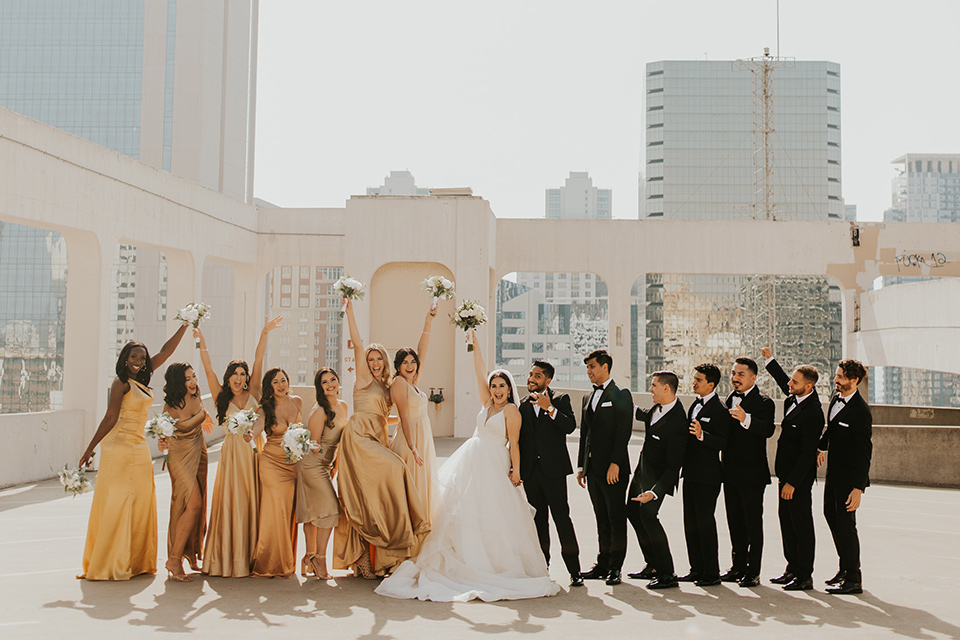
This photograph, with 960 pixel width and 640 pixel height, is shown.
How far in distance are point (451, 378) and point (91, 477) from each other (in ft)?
24.1

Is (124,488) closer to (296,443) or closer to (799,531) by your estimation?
(296,443)

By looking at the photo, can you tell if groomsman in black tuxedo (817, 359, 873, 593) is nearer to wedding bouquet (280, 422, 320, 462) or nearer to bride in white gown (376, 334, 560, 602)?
bride in white gown (376, 334, 560, 602)

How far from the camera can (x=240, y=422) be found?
5895 mm

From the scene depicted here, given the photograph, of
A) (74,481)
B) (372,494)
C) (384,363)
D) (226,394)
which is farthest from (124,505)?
(384,363)

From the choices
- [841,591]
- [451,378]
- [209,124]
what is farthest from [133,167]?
[209,124]

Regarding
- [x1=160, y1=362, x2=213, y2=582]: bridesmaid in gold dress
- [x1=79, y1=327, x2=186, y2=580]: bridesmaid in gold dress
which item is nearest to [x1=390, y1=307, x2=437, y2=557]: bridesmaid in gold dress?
[x1=160, y1=362, x2=213, y2=582]: bridesmaid in gold dress

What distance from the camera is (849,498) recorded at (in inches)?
224

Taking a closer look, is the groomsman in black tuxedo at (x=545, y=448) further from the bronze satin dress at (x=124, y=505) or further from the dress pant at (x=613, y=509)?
the bronze satin dress at (x=124, y=505)

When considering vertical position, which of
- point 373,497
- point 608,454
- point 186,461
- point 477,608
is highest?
point 608,454

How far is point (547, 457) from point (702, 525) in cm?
123

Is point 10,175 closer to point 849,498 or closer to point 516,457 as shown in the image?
point 516,457

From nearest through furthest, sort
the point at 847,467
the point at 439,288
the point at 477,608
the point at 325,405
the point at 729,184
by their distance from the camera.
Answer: the point at 477,608 < the point at 847,467 < the point at 325,405 < the point at 439,288 < the point at 729,184

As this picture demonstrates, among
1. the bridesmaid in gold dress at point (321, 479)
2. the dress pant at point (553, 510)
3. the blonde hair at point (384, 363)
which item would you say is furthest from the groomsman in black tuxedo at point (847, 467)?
the bridesmaid in gold dress at point (321, 479)

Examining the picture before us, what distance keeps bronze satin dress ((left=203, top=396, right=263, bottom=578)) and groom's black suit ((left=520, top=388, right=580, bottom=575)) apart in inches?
81.4
